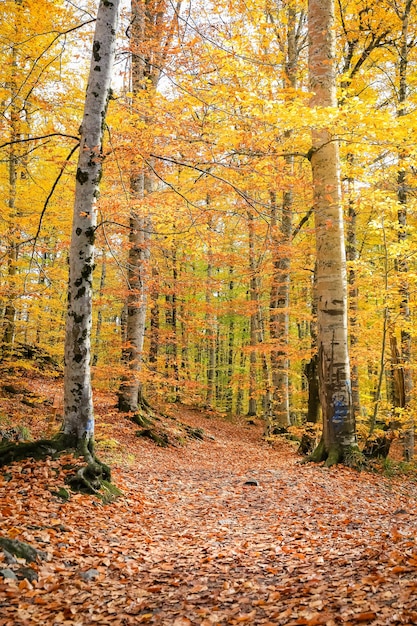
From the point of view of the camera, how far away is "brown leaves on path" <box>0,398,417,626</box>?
322cm

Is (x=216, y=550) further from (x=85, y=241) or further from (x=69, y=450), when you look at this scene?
(x=85, y=241)

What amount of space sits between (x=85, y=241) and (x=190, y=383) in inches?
291

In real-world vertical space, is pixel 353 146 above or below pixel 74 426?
above

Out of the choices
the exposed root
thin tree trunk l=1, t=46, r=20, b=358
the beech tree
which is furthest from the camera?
thin tree trunk l=1, t=46, r=20, b=358

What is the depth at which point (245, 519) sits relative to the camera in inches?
242

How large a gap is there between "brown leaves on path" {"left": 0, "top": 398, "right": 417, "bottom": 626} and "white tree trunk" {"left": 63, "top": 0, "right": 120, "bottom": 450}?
839 mm

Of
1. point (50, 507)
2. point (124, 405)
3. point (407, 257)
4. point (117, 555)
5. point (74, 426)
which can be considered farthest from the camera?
point (124, 405)

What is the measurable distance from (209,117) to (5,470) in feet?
23.0

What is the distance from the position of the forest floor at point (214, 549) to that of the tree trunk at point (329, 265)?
2.90ft

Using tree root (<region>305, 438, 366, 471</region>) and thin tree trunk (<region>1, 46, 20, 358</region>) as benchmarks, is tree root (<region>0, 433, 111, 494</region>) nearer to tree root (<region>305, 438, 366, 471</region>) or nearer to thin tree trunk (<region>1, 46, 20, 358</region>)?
tree root (<region>305, 438, 366, 471</region>)

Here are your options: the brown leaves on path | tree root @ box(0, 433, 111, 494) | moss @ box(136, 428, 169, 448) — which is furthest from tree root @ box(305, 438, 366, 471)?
moss @ box(136, 428, 169, 448)

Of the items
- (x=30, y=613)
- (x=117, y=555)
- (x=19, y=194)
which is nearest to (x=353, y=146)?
(x=117, y=555)

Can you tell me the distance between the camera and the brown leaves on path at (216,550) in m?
3.22

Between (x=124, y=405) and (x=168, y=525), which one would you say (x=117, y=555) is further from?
(x=124, y=405)
